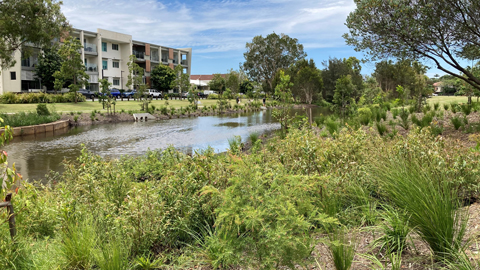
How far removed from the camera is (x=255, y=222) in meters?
2.43

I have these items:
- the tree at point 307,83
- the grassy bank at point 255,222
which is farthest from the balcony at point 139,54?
the grassy bank at point 255,222

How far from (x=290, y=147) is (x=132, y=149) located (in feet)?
30.8

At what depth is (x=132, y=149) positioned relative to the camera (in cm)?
1338

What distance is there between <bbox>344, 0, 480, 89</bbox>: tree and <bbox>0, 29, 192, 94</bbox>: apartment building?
43.4 meters

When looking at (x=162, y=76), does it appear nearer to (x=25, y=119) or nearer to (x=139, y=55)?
(x=139, y=55)

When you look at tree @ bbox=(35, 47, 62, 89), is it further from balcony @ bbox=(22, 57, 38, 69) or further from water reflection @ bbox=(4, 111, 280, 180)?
water reflection @ bbox=(4, 111, 280, 180)

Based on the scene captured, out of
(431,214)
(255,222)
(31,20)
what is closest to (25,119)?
(31,20)

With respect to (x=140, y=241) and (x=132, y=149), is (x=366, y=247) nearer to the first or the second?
(x=140, y=241)

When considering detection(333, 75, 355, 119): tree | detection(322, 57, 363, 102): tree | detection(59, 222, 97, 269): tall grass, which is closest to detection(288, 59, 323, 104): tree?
detection(322, 57, 363, 102): tree

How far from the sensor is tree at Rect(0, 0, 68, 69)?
1742 centimetres

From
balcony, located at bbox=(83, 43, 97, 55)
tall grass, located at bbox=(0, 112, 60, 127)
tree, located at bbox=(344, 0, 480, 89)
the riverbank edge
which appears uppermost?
balcony, located at bbox=(83, 43, 97, 55)

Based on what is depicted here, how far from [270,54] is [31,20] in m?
60.0

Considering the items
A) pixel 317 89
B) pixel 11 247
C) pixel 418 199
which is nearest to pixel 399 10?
pixel 418 199

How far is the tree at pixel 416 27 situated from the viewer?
1045 centimetres
